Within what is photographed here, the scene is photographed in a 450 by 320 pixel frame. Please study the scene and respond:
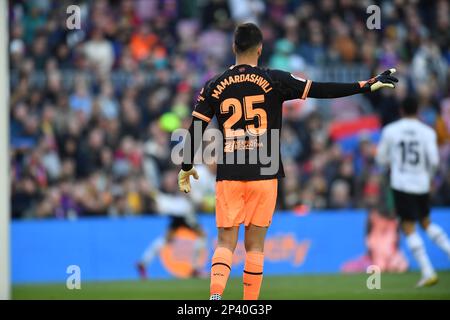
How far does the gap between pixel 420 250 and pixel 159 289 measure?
341 centimetres

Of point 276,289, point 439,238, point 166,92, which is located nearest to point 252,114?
point 276,289

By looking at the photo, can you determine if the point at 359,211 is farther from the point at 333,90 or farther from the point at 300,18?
the point at 333,90

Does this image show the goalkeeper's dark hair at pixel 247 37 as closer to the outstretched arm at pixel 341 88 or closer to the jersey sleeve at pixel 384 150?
the outstretched arm at pixel 341 88

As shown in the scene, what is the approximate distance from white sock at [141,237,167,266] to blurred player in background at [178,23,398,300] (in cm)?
688

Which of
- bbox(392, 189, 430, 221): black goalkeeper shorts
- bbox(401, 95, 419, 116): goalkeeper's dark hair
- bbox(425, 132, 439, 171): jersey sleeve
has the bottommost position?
bbox(392, 189, 430, 221): black goalkeeper shorts

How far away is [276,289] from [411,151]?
2486mm

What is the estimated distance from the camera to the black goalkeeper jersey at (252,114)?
327 inches

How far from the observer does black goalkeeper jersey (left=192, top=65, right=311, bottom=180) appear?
327 inches

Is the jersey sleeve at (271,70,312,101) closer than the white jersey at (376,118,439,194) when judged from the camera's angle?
Yes

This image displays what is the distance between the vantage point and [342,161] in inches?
665

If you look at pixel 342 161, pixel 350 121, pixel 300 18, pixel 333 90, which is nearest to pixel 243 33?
pixel 333 90

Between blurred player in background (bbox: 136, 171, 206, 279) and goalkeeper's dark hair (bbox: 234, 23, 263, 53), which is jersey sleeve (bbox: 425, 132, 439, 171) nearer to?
blurred player in background (bbox: 136, 171, 206, 279)

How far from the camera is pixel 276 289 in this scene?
40.3 feet

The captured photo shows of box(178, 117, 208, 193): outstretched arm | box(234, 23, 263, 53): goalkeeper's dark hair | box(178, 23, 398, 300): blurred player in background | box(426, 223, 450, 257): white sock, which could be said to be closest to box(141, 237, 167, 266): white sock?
box(426, 223, 450, 257): white sock
